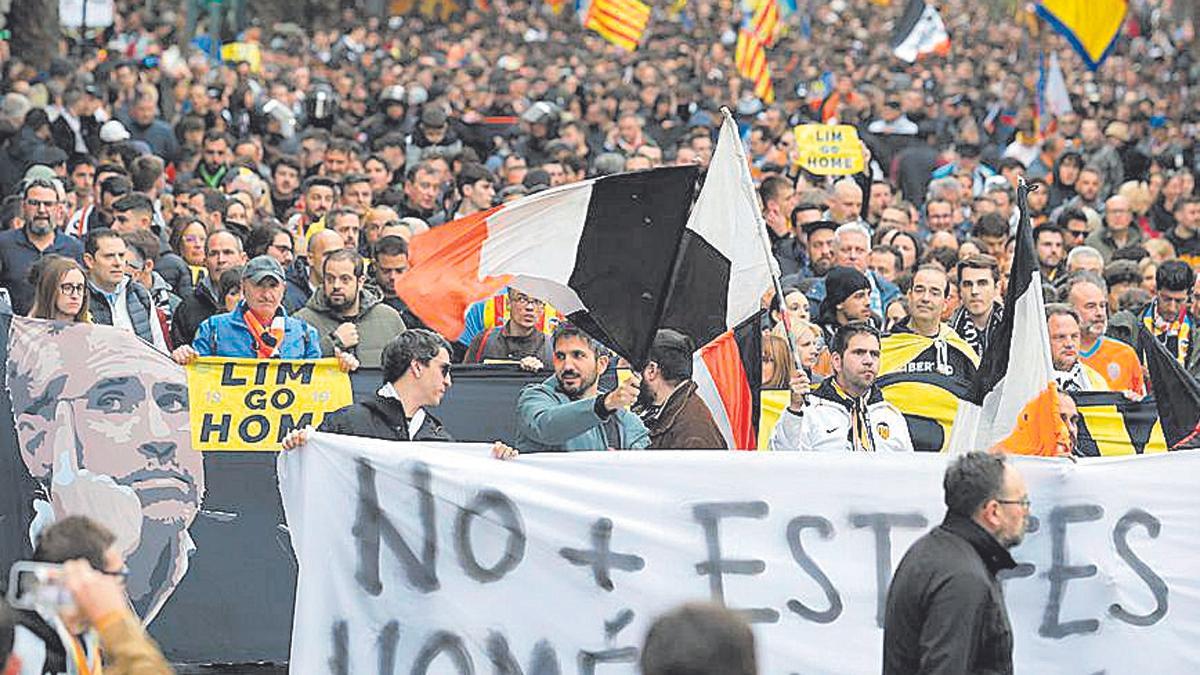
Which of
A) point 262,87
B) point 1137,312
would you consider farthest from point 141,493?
point 262,87

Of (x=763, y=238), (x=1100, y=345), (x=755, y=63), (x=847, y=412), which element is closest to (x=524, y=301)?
(x=763, y=238)

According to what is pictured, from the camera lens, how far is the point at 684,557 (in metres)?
7.72

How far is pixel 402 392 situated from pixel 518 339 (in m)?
1.97

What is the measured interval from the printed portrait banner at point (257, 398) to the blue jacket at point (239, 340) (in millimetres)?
517

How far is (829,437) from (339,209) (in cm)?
494

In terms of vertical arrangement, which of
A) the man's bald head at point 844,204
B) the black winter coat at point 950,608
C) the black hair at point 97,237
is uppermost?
the man's bald head at point 844,204

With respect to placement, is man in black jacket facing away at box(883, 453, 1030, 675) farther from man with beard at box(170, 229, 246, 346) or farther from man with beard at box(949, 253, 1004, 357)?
man with beard at box(170, 229, 246, 346)

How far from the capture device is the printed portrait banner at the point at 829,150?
692 inches

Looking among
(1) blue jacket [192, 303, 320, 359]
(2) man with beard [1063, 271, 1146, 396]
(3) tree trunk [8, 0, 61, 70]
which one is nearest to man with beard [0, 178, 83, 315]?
(1) blue jacket [192, 303, 320, 359]

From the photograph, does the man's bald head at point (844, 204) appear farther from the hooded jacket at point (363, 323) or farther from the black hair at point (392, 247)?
the hooded jacket at point (363, 323)

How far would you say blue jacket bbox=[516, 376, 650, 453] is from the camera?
26.8 ft

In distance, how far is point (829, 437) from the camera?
8758mm

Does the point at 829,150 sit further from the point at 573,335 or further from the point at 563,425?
the point at 563,425

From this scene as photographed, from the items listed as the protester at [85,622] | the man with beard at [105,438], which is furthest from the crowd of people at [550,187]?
the protester at [85,622]
